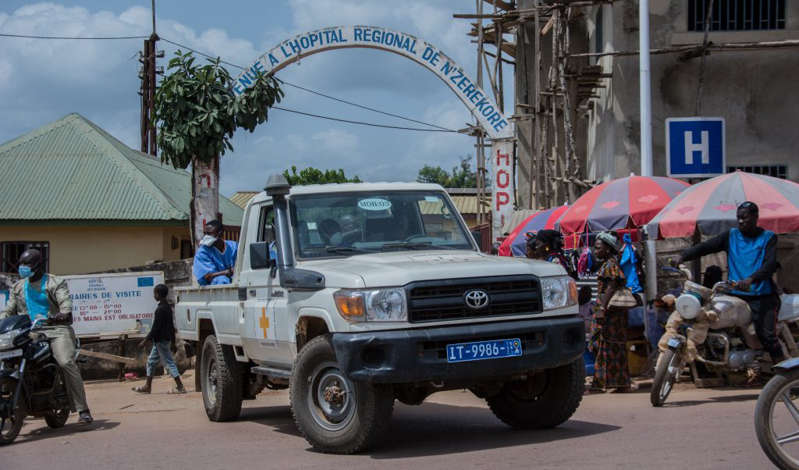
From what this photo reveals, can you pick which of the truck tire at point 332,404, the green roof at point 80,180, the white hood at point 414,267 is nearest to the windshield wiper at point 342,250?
the white hood at point 414,267

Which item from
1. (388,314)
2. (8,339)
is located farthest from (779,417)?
(8,339)

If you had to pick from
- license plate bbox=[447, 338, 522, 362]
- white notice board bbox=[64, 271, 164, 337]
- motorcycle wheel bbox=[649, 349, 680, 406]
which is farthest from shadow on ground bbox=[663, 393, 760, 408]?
white notice board bbox=[64, 271, 164, 337]

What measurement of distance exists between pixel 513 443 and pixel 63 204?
21599 mm

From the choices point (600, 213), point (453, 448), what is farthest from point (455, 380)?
point (600, 213)

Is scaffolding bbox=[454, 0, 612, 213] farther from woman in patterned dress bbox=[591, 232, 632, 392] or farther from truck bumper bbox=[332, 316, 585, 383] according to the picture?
truck bumper bbox=[332, 316, 585, 383]

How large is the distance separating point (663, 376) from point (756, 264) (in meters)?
1.52

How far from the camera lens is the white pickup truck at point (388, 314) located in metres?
7.25

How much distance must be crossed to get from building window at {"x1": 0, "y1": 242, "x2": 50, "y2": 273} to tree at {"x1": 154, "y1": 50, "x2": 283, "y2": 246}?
470 inches

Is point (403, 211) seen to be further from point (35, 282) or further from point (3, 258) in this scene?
point (3, 258)

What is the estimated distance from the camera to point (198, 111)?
16.0 m

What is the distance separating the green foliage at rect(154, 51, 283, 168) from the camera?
15.9 meters

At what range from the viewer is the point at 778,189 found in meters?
11.6

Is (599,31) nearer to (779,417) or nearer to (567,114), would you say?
(567,114)

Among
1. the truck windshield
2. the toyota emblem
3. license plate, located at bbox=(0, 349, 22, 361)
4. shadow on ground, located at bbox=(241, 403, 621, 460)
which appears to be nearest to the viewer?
the toyota emblem
